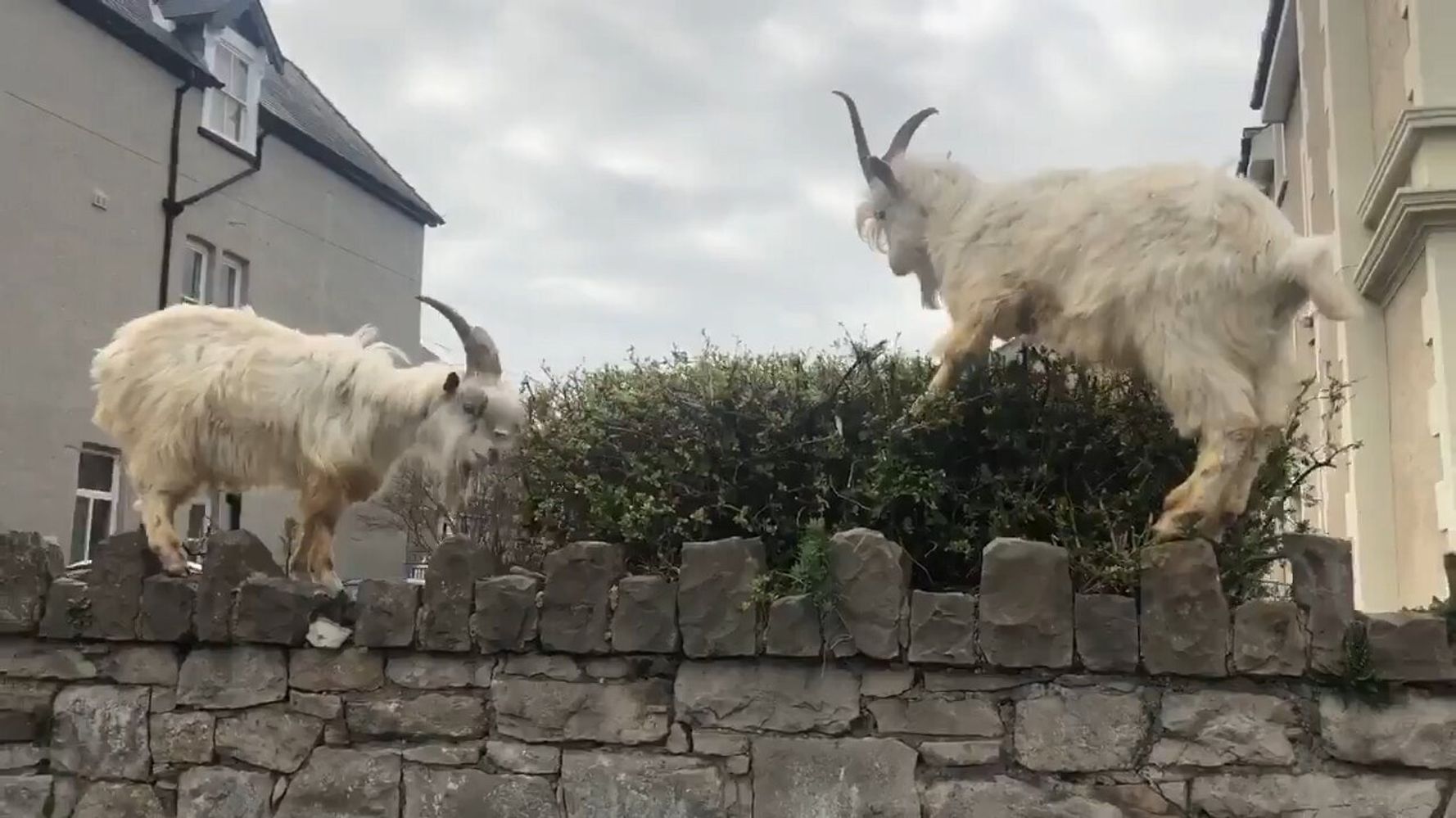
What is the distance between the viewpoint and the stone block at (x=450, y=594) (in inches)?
151

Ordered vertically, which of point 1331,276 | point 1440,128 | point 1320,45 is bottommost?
point 1331,276

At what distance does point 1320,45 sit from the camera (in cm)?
859

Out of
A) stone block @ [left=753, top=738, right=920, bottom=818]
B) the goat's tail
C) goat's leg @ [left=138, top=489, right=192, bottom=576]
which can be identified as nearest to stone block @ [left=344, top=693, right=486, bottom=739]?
goat's leg @ [left=138, top=489, right=192, bottom=576]

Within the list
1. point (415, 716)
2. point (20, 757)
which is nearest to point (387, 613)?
point (415, 716)

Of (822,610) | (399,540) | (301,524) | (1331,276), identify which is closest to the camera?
(1331,276)

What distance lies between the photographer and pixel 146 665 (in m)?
4.13

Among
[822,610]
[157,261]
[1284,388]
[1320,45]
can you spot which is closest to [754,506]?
[822,610]

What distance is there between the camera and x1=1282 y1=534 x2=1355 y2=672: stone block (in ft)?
10.7

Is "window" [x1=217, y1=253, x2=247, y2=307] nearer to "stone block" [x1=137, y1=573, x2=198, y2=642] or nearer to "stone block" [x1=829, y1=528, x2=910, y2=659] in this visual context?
"stone block" [x1=137, y1=573, x2=198, y2=642]

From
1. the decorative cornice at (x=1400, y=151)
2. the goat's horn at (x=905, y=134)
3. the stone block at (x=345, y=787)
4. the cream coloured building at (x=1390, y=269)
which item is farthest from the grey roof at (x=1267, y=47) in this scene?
the stone block at (x=345, y=787)

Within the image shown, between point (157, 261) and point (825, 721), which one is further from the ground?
point (157, 261)

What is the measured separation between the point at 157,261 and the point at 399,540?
13.4 feet

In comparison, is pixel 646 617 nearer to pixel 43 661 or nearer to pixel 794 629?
pixel 794 629

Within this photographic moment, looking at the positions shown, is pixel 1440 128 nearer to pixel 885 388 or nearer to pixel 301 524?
pixel 885 388
